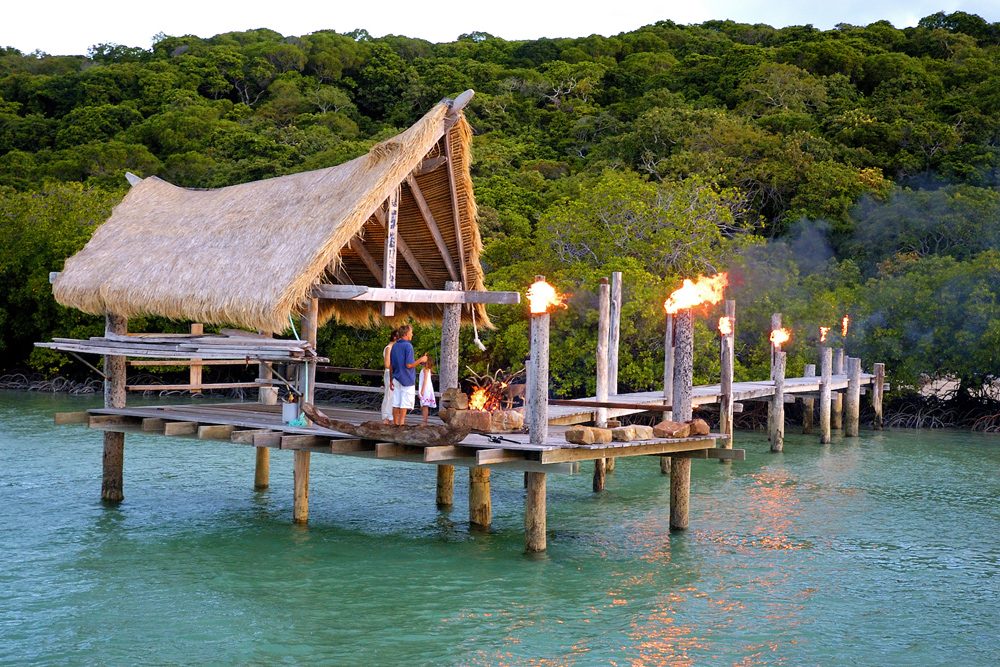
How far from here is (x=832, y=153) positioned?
4072 cm

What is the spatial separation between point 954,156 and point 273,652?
37371mm

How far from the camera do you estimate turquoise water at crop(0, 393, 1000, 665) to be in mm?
9336

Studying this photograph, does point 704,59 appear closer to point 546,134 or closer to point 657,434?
point 546,134

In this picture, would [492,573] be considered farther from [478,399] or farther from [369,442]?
[478,399]

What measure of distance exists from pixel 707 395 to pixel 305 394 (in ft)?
32.0

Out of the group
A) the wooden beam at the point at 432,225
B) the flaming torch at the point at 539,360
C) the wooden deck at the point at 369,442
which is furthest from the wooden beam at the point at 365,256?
the flaming torch at the point at 539,360

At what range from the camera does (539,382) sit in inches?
464

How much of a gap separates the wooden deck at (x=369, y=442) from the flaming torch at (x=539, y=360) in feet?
0.65

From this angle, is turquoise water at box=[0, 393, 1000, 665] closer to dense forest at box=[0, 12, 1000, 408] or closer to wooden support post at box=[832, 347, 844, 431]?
wooden support post at box=[832, 347, 844, 431]

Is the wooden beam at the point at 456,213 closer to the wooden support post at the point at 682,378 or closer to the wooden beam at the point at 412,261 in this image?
the wooden beam at the point at 412,261

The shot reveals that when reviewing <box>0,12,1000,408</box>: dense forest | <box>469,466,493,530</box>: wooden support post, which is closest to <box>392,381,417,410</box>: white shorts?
<box>469,466,493,530</box>: wooden support post

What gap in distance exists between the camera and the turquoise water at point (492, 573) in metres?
9.34

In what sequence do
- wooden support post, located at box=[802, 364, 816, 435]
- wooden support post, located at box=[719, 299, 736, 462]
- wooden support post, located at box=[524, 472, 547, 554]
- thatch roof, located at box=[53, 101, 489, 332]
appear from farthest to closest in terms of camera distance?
wooden support post, located at box=[802, 364, 816, 435], wooden support post, located at box=[719, 299, 736, 462], thatch roof, located at box=[53, 101, 489, 332], wooden support post, located at box=[524, 472, 547, 554]

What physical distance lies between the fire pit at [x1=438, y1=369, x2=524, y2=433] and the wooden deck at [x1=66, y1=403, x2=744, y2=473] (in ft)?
0.65
